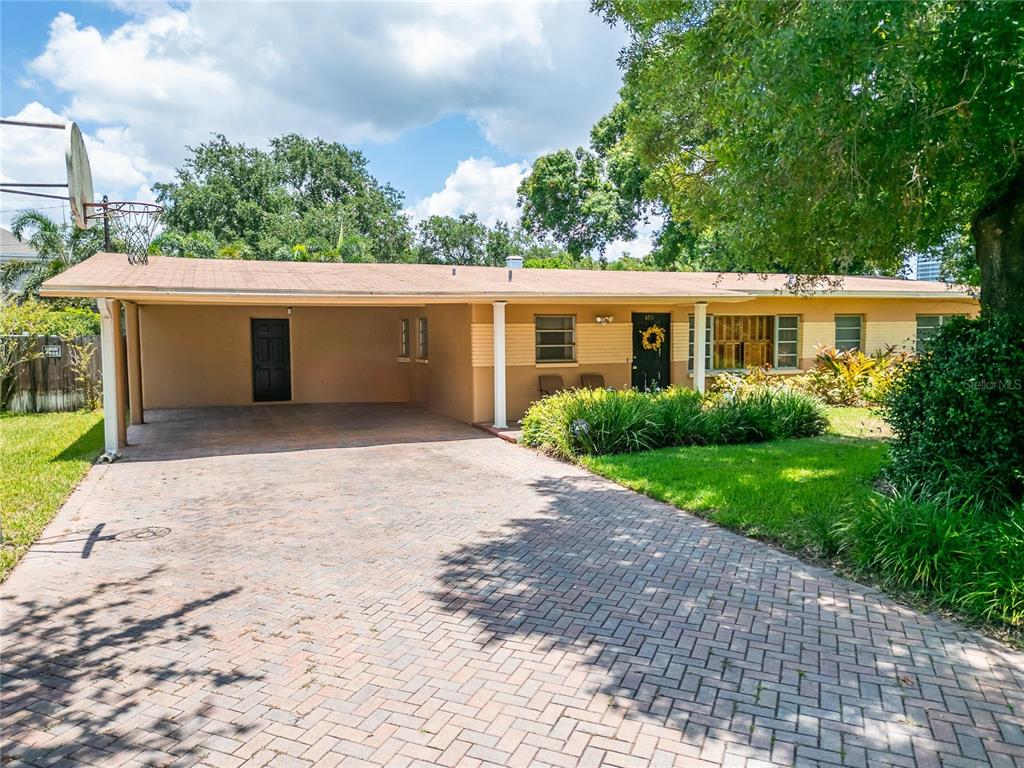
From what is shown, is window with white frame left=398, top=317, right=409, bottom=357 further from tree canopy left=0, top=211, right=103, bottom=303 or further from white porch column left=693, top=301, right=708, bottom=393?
tree canopy left=0, top=211, right=103, bottom=303

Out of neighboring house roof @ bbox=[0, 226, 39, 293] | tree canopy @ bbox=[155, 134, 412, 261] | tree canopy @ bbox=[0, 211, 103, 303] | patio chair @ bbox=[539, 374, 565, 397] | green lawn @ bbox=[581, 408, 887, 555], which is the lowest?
green lawn @ bbox=[581, 408, 887, 555]

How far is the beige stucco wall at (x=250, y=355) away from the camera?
1625cm

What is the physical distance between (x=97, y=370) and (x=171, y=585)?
12.6 meters

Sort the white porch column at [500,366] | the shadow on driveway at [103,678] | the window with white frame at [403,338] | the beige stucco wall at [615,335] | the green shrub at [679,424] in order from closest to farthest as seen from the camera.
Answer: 1. the shadow on driveway at [103,678]
2. the green shrub at [679,424]
3. the white porch column at [500,366]
4. the beige stucco wall at [615,335]
5. the window with white frame at [403,338]

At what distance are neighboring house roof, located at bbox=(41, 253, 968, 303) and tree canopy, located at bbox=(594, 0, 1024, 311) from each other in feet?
11.4

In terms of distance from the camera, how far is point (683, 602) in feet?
15.4

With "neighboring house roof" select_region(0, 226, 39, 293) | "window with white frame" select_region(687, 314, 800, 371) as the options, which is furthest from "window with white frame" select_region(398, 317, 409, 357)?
"neighboring house roof" select_region(0, 226, 39, 293)

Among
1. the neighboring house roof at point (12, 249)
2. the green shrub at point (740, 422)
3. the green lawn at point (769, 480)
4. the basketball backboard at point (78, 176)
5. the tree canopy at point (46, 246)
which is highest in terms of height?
the neighboring house roof at point (12, 249)

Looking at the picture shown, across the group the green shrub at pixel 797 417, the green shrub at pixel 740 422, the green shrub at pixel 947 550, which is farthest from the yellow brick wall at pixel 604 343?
the green shrub at pixel 947 550

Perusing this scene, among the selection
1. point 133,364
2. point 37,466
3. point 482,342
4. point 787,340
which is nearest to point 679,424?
point 482,342

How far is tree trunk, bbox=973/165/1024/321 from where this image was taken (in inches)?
243

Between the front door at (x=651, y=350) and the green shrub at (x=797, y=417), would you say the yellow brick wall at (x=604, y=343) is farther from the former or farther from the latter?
the green shrub at (x=797, y=417)

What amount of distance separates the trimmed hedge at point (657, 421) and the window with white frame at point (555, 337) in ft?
8.24

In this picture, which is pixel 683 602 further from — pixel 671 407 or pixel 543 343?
pixel 543 343
